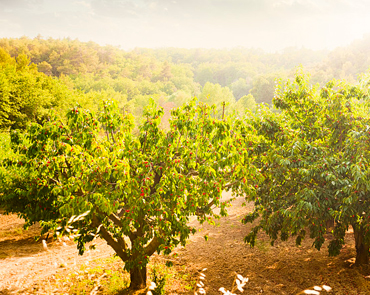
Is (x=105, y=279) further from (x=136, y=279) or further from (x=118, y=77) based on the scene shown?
(x=118, y=77)

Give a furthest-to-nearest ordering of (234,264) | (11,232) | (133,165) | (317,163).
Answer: (11,232) → (234,264) → (317,163) → (133,165)

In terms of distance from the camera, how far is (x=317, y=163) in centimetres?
812

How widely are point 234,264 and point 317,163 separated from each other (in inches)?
297

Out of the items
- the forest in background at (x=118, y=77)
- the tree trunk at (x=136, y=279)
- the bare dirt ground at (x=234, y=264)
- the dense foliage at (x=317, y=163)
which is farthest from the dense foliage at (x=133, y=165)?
→ the bare dirt ground at (x=234, y=264)

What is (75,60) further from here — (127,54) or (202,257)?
(202,257)

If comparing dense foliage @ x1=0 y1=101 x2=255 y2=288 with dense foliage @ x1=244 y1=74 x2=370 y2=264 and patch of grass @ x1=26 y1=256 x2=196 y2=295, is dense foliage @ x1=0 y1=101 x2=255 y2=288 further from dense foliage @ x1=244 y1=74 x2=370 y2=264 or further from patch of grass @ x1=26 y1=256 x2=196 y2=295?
patch of grass @ x1=26 y1=256 x2=196 y2=295

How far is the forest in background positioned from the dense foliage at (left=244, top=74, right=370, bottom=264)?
185cm

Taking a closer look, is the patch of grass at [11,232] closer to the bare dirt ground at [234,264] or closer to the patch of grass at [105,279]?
the bare dirt ground at [234,264]

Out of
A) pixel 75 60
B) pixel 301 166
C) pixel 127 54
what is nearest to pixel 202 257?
pixel 301 166

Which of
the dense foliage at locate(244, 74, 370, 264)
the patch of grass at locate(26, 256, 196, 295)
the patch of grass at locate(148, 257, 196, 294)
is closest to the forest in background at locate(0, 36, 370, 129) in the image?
the dense foliage at locate(244, 74, 370, 264)

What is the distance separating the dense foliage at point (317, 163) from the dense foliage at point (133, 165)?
177 cm

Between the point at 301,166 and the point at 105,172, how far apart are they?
637 cm

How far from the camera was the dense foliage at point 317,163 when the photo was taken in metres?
7.74

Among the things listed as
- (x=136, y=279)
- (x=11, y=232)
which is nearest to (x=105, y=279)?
(x=136, y=279)
